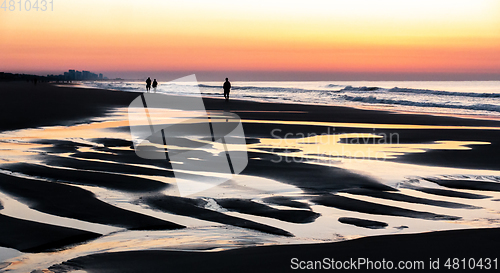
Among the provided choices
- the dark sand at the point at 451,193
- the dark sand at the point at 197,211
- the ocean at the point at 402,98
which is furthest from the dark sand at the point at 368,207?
the ocean at the point at 402,98

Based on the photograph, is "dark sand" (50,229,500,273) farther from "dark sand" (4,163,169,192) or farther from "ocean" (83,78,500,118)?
"ocean" (83,78,500,118)

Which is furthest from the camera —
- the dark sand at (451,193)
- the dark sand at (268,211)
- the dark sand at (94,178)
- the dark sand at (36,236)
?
the dark sand at (94,178)

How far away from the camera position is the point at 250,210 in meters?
5.62

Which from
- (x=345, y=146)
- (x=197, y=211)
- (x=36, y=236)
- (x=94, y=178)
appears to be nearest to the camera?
(x=36, y=236)


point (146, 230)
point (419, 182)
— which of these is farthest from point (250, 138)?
point (146, 230)

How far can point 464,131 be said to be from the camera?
15.3m

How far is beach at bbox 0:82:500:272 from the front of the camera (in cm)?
415

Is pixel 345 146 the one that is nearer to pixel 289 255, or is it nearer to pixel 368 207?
pixel 368 207

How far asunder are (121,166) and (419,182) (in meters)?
4.89

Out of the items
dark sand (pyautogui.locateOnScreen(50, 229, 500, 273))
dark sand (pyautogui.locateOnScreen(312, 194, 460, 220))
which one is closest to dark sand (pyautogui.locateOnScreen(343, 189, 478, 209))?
dark sand (pyautogui.locateOnScreen(312, 194, 460, 220))

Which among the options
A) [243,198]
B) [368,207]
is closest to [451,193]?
[368,207]

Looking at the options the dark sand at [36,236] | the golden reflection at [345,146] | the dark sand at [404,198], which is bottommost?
the dark sand at [36,236]

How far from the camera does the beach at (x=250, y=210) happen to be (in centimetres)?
415

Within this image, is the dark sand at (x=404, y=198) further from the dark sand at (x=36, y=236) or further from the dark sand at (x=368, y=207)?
the dark sand at (x=36, y=236)
